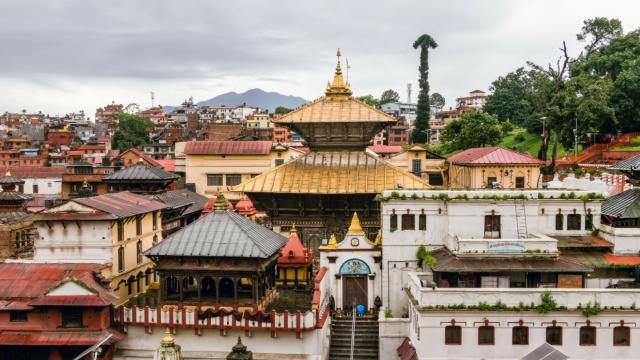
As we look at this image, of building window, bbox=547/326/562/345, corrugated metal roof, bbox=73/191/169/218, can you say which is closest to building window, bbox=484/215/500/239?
building window, bbox=547/326/562/345

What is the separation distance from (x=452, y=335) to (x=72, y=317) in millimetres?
17532

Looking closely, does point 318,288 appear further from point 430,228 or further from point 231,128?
point 231,128

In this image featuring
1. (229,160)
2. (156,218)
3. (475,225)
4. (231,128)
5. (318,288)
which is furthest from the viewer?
(231,128)

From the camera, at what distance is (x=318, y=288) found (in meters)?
27.8

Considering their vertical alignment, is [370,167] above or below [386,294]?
above

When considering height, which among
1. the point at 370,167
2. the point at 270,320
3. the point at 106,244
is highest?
the point at 370,167

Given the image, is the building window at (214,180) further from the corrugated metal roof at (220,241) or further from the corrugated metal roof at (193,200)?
the corrugated metal roof at (220,241)

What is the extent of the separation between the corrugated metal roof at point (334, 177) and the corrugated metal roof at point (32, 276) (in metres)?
11.3

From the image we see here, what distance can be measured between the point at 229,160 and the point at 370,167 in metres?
31.9

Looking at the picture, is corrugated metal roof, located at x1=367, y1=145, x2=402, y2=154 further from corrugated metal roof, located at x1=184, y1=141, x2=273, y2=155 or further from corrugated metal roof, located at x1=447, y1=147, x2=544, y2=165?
corrugated metal roof, located at x1=447, y1=147, x2=544, y2=165

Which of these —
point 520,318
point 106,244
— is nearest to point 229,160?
point 106,244

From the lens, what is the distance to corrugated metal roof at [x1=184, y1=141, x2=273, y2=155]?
66.2 m

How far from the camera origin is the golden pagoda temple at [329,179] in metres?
36.8

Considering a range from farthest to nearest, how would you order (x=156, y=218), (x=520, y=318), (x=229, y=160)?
(x=229, y=160), (x=156, y=218), (x=520, y=318)
